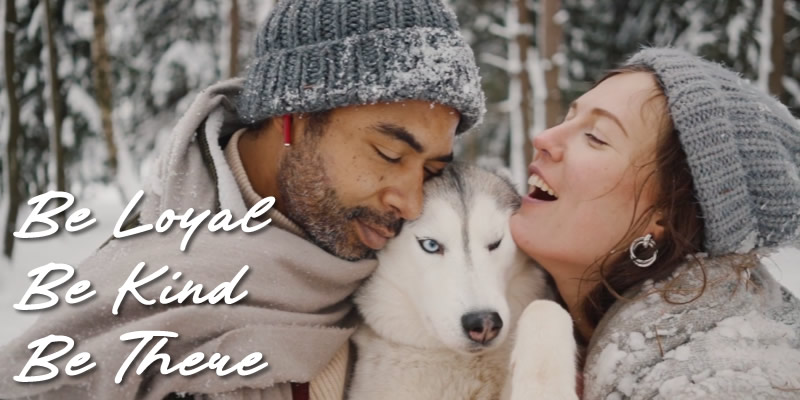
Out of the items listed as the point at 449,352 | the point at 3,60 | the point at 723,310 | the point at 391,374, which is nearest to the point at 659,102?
the point at 723,310

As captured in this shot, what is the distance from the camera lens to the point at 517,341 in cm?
198

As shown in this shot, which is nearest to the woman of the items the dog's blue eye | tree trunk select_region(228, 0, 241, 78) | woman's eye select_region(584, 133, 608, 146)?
woman's eye select_region(584, 133, 608, 146)

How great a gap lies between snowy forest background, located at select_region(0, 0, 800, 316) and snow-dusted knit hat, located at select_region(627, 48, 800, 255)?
6547 millimetres

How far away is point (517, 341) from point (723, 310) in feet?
1.85

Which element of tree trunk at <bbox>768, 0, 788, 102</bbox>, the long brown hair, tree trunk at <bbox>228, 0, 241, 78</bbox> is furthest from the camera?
tree trunk at <bbox>228, 0, 241, 78</bbox>

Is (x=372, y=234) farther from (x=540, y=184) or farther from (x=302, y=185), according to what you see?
(x=540, y=184)

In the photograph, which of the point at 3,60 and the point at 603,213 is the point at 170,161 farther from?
the point at 3,60

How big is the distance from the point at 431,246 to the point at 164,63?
13.4 m

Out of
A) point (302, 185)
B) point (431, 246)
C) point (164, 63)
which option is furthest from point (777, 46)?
point (164, 63)

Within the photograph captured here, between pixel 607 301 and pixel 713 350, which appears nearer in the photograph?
pixel 713 350

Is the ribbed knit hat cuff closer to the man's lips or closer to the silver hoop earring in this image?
the man's lips

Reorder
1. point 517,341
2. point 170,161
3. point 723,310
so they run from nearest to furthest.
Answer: point 723,310 → point 517,341 → point 170,161

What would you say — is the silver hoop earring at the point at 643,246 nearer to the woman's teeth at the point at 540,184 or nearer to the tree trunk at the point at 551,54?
the woman's teeth at the point at 540,184

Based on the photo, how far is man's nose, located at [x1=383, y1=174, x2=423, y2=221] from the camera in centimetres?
234
